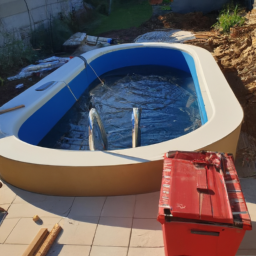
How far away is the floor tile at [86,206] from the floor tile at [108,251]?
0.37 metres

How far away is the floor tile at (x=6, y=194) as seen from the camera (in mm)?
2738

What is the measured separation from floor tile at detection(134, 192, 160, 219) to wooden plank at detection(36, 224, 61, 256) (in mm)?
686

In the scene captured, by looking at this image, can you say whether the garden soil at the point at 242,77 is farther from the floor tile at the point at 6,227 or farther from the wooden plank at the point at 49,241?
the floor tile at the point at 6,227

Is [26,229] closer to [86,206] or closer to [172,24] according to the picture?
[86,206]

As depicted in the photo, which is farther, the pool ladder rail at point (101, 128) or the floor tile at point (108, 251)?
the pool ladder rail at point (101, 128)

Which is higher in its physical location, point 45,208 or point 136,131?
point 136,131

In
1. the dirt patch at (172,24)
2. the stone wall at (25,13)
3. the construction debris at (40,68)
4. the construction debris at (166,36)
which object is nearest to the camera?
the construction debris at (40,68)

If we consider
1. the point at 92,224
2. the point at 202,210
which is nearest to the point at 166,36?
the point at 92,224

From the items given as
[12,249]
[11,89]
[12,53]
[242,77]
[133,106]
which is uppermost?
[12,53]

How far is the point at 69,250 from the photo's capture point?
215cm

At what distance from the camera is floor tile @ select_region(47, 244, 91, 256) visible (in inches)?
83.7

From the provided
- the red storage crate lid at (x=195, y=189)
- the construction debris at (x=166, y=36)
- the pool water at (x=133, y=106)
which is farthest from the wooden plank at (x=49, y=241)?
the construction debris at (x=166, y=36)

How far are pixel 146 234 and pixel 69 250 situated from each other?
0.63 m

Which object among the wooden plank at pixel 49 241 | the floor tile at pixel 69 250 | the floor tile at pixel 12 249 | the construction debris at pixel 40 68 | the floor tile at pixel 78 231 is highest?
the construction debris at pixel 40 68
